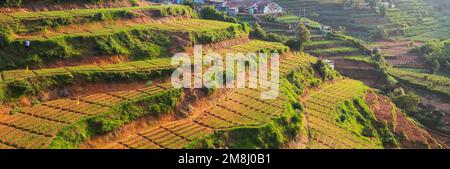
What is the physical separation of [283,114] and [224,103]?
3.95 metres

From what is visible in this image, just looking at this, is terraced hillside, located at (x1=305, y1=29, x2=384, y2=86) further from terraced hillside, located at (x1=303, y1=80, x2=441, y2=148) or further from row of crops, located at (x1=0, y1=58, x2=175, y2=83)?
row of crops, located at (x1=0, y1=58, x2=175, y2=83)

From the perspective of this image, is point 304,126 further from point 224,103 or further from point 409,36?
point 409,36

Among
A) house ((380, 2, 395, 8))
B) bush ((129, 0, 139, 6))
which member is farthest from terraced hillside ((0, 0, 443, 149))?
house ((380, 2, 395, 8))

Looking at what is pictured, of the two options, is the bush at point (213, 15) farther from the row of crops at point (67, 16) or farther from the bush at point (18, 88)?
the bush at point (18, 88)

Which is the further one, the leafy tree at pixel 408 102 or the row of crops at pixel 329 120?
the leafy tree at pixel 408 102

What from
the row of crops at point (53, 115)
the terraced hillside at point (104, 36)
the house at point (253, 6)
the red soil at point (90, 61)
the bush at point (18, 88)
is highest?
the house at point (253, 6)

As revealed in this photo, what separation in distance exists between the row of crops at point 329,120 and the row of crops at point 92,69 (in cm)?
1107

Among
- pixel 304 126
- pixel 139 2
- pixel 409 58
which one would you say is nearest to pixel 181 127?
pixel 304 126

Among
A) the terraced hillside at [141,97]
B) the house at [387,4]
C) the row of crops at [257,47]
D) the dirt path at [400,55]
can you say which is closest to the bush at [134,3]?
the terraced hillside at [141,97]

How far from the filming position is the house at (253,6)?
231 ft

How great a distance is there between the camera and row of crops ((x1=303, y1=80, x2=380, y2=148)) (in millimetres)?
32250

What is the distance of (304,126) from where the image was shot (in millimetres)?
32219

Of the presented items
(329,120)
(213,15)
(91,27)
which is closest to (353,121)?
(329,120)
